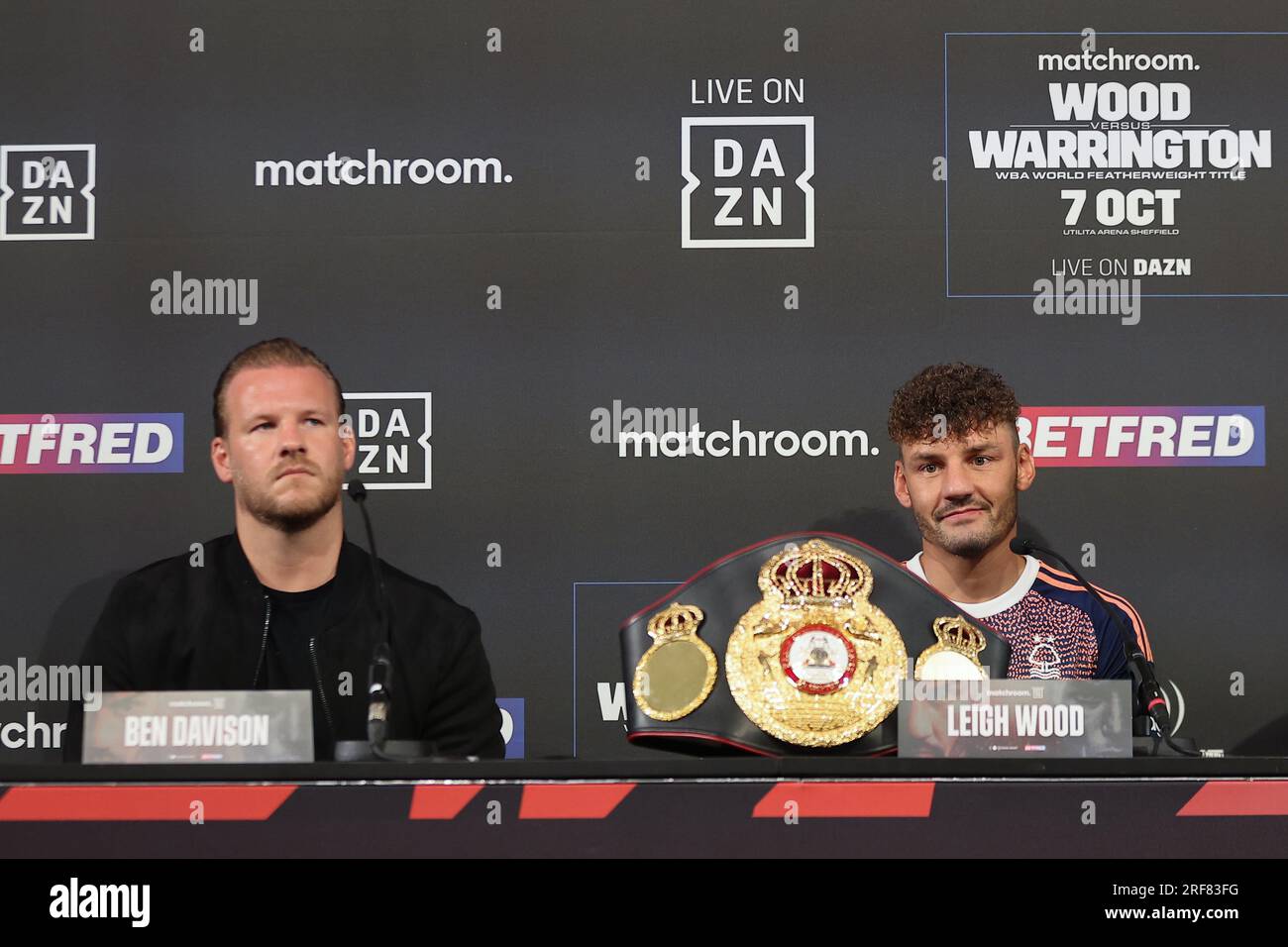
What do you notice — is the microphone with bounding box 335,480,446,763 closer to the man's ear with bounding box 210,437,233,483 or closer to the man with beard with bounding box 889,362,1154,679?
the man's ear with bounding box 210,437,233,483

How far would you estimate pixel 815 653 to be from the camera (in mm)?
2029

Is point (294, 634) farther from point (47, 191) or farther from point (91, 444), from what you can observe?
point (47, 191)

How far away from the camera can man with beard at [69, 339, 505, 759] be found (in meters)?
3.01

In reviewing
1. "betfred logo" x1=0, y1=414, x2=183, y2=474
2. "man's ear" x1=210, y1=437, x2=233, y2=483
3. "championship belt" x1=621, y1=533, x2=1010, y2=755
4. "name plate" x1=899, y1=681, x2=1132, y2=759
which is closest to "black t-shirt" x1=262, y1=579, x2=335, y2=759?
"man's ear" x1=210, y1=437, x2=233, y2=483

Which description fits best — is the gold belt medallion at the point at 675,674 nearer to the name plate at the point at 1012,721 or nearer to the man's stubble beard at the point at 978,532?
the name plate at the point at 1012,721

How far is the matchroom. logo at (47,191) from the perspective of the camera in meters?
3.55

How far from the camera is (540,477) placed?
3502 mm

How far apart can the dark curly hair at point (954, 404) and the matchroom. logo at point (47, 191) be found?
6.78 ft

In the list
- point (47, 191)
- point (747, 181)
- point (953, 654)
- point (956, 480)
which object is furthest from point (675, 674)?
point (47, 191)

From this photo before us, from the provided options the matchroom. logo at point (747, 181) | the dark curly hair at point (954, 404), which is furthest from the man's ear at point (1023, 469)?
the matchroom. logo at point (747, 181)

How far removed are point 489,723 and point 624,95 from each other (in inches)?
63.1

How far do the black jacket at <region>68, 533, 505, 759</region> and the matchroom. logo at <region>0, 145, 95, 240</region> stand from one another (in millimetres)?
926

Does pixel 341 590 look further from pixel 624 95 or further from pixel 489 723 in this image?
pixel 624 95
